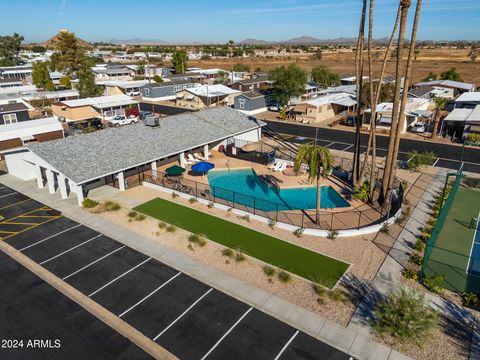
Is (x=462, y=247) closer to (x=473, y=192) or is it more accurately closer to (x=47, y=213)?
(x=473, y=192)

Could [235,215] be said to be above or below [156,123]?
below

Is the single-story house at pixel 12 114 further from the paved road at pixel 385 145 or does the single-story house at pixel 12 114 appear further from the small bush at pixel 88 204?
the paved road at pixel 385 145

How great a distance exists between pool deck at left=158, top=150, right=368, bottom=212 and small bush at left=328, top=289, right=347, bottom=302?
11.3 meters

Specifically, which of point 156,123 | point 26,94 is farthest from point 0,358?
point 26,94

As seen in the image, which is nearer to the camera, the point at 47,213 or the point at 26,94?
the point at 47,213

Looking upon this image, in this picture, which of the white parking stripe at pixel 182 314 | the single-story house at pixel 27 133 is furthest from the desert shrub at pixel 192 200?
the single-story house at pixel 27 133

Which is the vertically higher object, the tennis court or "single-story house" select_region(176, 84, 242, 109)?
"single-story house" select_region(176, 84, 242, 109)

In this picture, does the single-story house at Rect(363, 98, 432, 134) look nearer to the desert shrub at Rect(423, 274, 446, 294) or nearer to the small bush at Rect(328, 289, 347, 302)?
the desert shrub at Rect(423, 274, 446, 294)

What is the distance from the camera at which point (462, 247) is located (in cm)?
2409

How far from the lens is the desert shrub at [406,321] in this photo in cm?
1569

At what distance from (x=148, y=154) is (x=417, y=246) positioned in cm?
2525

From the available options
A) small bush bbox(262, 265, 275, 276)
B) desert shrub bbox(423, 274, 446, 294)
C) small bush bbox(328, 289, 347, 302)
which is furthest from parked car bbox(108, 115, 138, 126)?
desert shrub bbox(423, 274, 446, 294)

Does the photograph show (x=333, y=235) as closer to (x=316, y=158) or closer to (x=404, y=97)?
(x=316, y=158)

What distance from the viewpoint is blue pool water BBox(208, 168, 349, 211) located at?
3092cm
